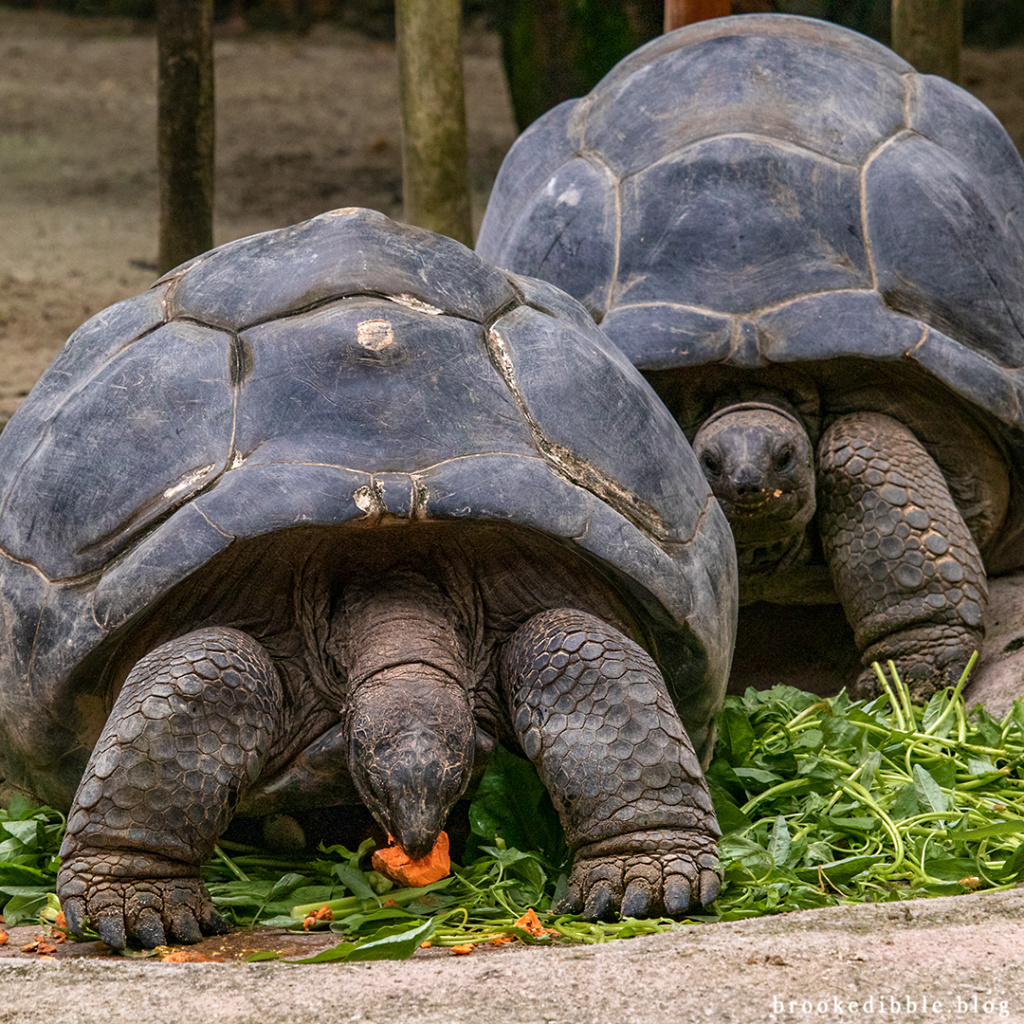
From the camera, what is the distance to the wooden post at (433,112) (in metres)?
5.96

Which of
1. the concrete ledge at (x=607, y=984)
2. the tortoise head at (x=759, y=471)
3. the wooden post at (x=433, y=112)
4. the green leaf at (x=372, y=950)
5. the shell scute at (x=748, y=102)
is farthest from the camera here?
the wooden post at (x=433, y=112)

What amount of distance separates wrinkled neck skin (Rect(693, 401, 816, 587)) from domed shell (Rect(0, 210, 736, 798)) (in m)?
0.78

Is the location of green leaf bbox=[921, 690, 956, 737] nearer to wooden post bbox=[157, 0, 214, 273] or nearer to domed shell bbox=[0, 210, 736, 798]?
domed shell bbox=[0, 210, 736, 798]

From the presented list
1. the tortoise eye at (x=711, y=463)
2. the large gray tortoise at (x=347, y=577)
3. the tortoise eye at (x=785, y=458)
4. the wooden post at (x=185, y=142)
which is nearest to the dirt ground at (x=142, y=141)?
the wooden post at (x=185, y=142)

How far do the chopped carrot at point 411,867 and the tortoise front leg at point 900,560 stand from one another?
183 cm

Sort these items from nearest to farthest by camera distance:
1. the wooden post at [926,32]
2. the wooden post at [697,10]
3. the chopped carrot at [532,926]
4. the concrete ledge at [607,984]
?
the concrete ledge at [607,984] < the chopped carrot at [532,926] < the wooden post at [697,10] < the wooden post at [926,32]

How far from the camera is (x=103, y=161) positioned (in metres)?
11.3

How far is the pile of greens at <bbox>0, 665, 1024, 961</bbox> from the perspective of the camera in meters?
2.38

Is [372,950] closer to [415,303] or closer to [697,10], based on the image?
[415,303]

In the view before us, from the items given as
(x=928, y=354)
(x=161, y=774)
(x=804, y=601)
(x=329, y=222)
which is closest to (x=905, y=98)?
(x=928, y=354)

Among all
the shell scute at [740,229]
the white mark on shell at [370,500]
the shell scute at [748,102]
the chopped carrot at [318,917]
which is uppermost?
the shell scute at [748,102]

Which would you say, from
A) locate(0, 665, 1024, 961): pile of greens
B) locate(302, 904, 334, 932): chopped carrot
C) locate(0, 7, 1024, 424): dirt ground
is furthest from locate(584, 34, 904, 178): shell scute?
locate(0, 7, 1024, 424): dirt ground

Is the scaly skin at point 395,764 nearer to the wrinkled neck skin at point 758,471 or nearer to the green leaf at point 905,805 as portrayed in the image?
the green leaf at point 905,805

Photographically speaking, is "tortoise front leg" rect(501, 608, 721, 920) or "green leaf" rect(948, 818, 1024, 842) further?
"green leaf" rect(948, 818, 1024, 842)
